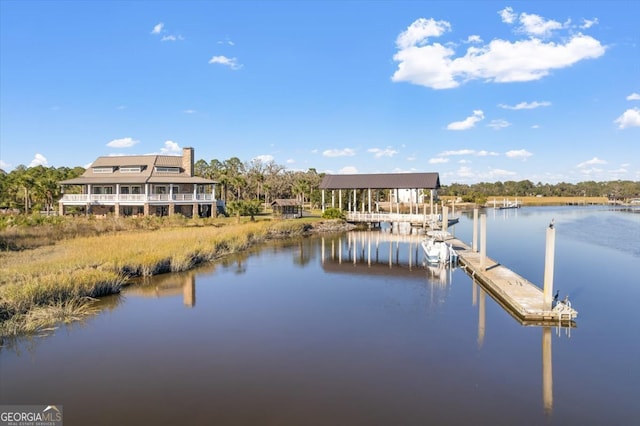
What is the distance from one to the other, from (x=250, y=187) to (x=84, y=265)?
196 feet

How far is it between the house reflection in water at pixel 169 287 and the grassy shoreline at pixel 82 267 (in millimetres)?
638

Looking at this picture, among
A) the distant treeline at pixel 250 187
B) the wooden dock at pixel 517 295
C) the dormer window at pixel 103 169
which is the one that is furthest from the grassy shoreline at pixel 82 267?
the distant treeline at pixel 250 187

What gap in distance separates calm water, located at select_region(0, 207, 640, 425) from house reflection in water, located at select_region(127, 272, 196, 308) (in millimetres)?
96

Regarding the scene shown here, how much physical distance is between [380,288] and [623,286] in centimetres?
1238

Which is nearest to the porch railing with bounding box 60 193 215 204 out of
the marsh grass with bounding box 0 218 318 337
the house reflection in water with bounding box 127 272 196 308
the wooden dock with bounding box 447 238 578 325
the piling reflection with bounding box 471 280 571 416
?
the marsh grass with bounding box 0 218 318 337

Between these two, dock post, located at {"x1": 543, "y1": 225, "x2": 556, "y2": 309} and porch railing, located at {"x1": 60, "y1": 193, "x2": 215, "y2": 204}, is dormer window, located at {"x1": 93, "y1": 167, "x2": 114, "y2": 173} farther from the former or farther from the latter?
dock post, located at {"x1": 543, "y1": 225, "x2": 556, "y2": 309}

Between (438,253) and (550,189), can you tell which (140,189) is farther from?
(550,189)

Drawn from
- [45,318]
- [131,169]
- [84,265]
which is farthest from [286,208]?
[45,318]

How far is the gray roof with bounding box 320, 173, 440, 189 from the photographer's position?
5099 cm

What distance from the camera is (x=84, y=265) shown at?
64.7 feet

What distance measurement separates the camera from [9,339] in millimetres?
13320

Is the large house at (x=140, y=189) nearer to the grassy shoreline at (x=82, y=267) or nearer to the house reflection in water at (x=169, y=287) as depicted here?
the grassy shoreline at (x=82, y=267)

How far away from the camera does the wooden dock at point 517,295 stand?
15703mm

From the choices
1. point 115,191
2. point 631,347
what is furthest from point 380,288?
point 115,191
